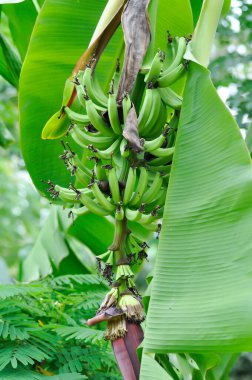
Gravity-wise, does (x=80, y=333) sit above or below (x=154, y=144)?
below

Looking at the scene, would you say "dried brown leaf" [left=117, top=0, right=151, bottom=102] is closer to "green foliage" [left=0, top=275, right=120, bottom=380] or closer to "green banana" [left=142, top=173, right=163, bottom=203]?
"green banana" [left=142, top=173, right=163, bottom=203]

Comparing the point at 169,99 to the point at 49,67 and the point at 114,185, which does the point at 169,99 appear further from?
the point at 49,67

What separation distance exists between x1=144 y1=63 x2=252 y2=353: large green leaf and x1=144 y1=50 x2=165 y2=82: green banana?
6 cm

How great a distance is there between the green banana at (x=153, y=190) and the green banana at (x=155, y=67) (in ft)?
0.58

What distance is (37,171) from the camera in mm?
1562

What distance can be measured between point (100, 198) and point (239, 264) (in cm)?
30

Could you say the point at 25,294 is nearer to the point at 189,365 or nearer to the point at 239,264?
the point at 189,365

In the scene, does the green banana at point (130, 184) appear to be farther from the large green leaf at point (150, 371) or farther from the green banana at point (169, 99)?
the large green leaf at point (150, 371)

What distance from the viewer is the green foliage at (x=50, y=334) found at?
1.25 m

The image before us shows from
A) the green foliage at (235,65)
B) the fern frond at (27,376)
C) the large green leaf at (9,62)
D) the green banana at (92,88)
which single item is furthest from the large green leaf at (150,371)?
the green foliage at (235,65)

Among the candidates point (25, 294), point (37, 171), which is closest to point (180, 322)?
point (25, 294)

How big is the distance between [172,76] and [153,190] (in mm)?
211

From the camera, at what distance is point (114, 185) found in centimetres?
111

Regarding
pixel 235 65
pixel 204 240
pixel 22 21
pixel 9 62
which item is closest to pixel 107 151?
pixel 204 240
